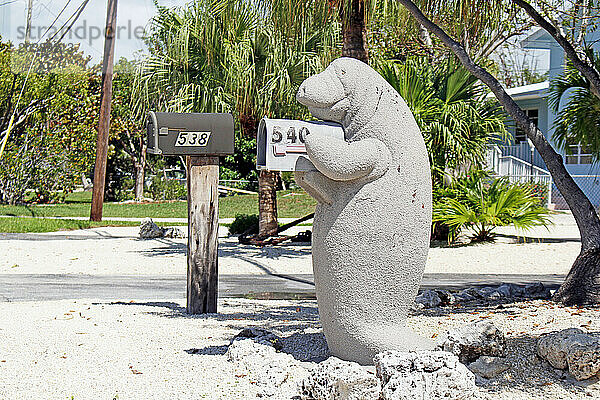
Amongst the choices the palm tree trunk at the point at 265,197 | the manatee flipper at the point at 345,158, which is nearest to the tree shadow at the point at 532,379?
the manatee flipper at the point at 345,158

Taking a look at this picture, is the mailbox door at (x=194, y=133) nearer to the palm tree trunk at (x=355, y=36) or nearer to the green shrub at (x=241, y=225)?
the palm tree trunk at (x=355, y=36)

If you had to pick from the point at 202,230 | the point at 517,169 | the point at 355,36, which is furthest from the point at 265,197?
the point at 517,169

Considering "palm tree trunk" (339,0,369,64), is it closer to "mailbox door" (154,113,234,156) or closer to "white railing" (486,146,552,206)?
"mailbox door" (154,113,234,156)

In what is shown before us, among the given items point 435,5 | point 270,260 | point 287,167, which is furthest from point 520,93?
point 287,167

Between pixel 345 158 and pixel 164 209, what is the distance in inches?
865

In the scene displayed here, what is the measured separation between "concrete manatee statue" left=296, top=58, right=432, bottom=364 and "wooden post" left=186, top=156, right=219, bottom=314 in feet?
7.71

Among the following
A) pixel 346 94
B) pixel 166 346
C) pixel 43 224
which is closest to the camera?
pixel 346 94

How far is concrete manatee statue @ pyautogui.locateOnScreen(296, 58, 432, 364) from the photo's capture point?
4402 millimetres

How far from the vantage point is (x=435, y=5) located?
25.9ft

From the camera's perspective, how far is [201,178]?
22.2 feet

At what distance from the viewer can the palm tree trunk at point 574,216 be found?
6316 millimetres

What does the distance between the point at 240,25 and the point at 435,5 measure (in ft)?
23.6

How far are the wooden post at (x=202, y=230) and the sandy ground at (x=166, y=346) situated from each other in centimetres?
24

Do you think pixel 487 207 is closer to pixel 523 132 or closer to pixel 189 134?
pixel 189 134
